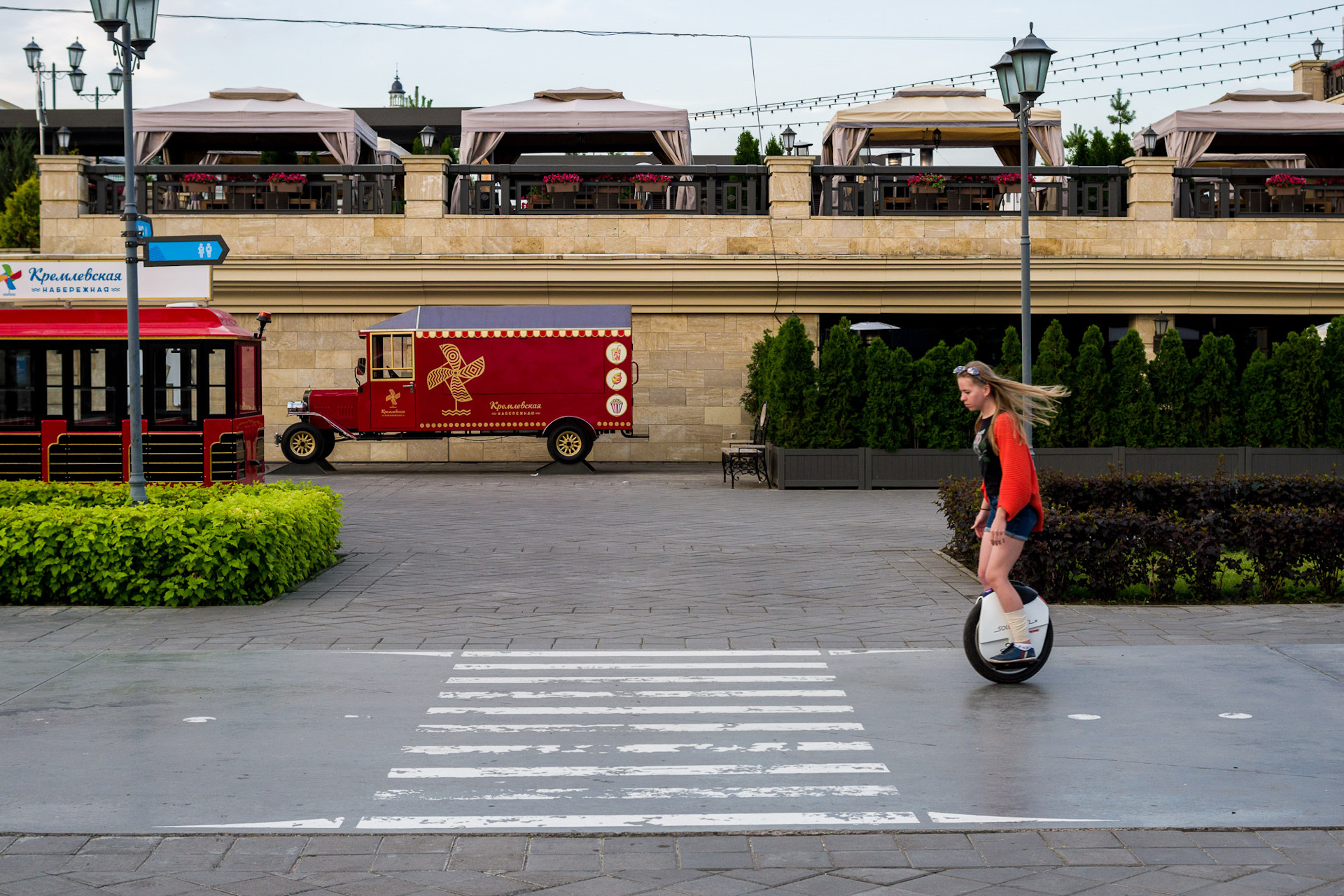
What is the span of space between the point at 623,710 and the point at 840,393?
1446 centimetres

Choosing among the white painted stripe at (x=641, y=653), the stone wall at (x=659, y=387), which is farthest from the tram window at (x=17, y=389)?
the white painted stripe at (x=641, y=653)

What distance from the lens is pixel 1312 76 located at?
155ft

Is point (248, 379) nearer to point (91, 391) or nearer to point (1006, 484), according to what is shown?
point (91, 391)

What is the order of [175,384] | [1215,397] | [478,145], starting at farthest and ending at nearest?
[478,145] → [1215,397] → [175,384]

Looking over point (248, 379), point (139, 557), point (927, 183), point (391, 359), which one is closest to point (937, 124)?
point (927, 183)

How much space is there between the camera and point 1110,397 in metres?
22.0

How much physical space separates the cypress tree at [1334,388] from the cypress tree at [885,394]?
6.44 m

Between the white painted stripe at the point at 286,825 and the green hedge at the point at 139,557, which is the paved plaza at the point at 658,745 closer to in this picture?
the white painted stripe at the point at 286,825

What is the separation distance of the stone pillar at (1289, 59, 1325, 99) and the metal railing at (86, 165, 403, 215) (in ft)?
116

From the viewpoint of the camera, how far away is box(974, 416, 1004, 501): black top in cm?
784

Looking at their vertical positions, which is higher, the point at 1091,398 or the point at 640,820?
the point at 1091,398

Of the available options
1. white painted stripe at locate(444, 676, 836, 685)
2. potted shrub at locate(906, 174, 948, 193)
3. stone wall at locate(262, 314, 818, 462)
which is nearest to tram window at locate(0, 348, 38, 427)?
stone wall at locate(262, 314, 818, 462)

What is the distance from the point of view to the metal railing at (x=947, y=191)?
26.0m

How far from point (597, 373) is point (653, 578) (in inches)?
473
